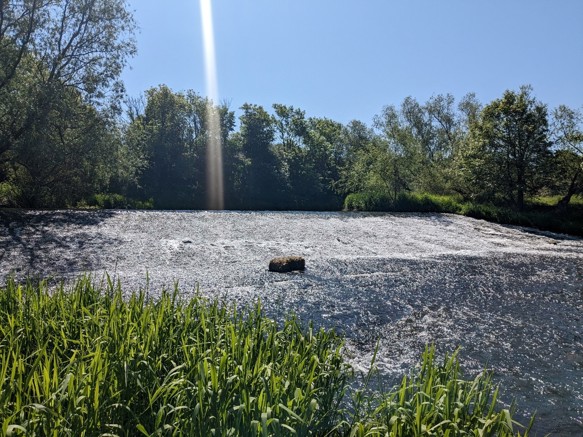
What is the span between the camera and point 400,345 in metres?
8.73

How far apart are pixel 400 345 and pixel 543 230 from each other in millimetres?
27592

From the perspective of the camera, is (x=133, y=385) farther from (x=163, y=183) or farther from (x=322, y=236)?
(x=163, y=183)

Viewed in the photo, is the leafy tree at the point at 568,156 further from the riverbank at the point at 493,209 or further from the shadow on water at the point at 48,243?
the shadow on water at the point at 48,243

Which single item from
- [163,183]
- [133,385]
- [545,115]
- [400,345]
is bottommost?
[400,345]

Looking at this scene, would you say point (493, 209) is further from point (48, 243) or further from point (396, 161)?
point (48, 243)

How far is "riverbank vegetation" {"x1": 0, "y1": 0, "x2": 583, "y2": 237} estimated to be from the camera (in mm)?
26969

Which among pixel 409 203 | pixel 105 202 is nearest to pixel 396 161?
pixel 409 203

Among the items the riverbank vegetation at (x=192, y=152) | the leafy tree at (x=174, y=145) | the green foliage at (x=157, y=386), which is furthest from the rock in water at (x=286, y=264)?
the leafy tree at (x=174, y=145)

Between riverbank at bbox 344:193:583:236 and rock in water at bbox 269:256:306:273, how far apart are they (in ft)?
78.2

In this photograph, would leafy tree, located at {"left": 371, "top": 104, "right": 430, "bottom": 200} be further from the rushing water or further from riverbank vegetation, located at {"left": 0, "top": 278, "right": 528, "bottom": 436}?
riverbank vegetation, located at {"left": 0, "top": 278, "right": 528, "bottom": 436}

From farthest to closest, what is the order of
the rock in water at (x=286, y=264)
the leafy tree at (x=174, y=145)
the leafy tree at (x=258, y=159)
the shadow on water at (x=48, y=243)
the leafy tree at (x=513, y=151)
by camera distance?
the leafy tree at (x=258, y=159), the leafy tree at (x=174, y=145), the leafy tree at (x=513, y=151), the rock in water at (x=286, y=264), the shadow on water at (x=48, y=243)

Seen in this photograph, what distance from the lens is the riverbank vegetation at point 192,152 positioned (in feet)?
88.5

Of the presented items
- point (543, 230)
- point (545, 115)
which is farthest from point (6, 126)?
point (545, 115)

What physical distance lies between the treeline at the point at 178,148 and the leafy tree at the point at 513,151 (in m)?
0.09
